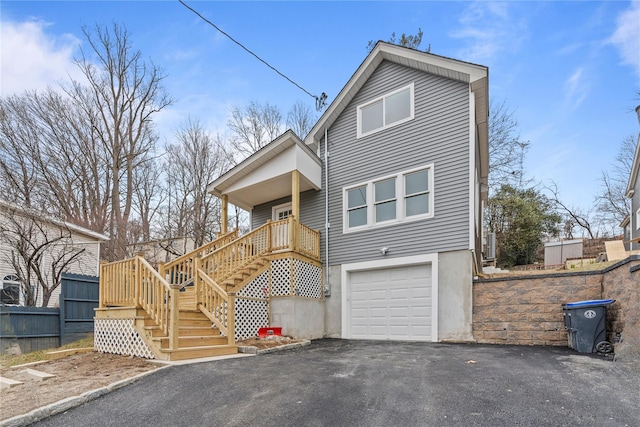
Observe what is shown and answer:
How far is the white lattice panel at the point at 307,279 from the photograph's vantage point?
9.23 meters

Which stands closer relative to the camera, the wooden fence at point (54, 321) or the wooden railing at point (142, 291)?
the wooden railing at point (142, 291)

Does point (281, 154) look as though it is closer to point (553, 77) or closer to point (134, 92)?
point (553, 77)

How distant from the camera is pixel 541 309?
7.20m

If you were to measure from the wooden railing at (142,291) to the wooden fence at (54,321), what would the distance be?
2.17 meters

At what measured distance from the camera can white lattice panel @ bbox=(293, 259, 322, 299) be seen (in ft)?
30.3

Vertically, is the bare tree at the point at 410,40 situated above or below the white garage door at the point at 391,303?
above

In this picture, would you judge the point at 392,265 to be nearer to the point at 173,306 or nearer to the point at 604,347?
the point at 604,347

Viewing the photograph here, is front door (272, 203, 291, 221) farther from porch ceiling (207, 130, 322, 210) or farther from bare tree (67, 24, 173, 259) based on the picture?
bare tree (67, 24, 173, 259)

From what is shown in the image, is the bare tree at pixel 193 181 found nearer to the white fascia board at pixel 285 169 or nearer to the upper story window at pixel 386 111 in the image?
the white fascia board at pixel 285 169

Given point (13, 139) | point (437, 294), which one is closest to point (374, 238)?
point (437, 294)

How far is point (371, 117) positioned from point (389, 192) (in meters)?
2.48

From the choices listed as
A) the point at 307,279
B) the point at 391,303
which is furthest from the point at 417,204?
the point at 307,279

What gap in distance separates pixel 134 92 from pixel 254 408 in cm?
2077

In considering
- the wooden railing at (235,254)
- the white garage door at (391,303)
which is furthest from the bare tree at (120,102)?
the white garage door at (391,303)
